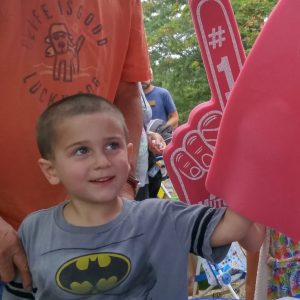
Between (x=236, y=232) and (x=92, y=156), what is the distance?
0.30 m

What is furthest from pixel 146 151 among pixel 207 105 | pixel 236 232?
pixel 236 232

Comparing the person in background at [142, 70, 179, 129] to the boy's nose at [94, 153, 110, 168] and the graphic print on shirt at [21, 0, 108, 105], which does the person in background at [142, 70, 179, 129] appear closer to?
the graphic print on shirt at [21, 0, 108, 105]

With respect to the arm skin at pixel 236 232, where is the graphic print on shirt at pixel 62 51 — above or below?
above

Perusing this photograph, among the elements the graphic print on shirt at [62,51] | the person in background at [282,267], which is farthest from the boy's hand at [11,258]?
the person in background at [282,267]

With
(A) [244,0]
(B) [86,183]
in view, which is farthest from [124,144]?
(A) [244,0]

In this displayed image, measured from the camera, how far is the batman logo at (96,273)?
3.37 ft

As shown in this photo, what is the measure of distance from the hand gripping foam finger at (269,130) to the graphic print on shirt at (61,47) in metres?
0.44

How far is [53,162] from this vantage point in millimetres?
1097

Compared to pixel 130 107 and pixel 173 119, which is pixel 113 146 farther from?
pixel 173 119

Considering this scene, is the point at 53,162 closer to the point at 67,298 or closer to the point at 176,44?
the point at 67,298

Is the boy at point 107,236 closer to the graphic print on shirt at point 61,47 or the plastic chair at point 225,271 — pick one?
the graphic print on shirt at point 61,47

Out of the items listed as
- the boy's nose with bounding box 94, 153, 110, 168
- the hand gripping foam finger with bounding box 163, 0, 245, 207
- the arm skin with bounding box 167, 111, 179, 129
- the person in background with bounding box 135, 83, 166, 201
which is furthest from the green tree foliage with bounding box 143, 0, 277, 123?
the boy's nose with bounding box 94, 153, 110, 168

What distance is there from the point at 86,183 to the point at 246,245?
12.5 inches

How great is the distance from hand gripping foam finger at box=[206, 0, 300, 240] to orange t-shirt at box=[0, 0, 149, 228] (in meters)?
0.44
